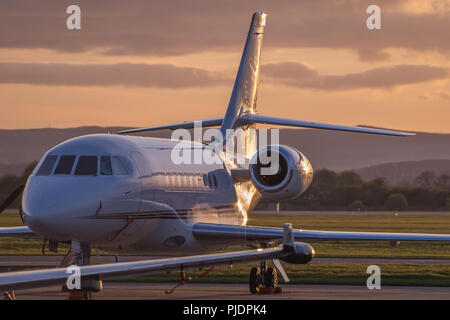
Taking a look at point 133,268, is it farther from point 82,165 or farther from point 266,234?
point 266,234

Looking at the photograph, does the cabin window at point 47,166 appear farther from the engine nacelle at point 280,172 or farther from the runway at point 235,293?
the engine nacelle at point 280,172

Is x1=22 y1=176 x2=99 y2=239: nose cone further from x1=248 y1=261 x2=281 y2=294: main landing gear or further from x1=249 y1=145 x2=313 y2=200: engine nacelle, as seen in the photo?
x1=249 y1=145 x2=313 y2=200: engine nacelle

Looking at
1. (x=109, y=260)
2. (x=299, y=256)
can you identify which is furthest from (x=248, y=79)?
(x=299, y=256)

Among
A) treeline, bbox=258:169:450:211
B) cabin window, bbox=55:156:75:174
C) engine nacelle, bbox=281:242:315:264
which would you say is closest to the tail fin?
cabin window, bbox=55:156:75:174

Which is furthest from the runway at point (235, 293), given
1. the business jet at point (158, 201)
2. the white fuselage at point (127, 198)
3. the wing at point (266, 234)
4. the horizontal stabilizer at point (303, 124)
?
the horizontal stabilizer at point (303, 124)

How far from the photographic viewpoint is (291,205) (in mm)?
116375

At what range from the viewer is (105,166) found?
65.6ft

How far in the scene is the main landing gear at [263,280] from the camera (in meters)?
22.6

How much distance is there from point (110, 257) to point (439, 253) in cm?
1421

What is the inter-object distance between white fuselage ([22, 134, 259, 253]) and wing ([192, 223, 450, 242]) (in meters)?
0.40

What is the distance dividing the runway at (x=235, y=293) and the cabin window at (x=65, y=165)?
3047 millimetres

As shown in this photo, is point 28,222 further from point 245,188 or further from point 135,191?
point 245,188
